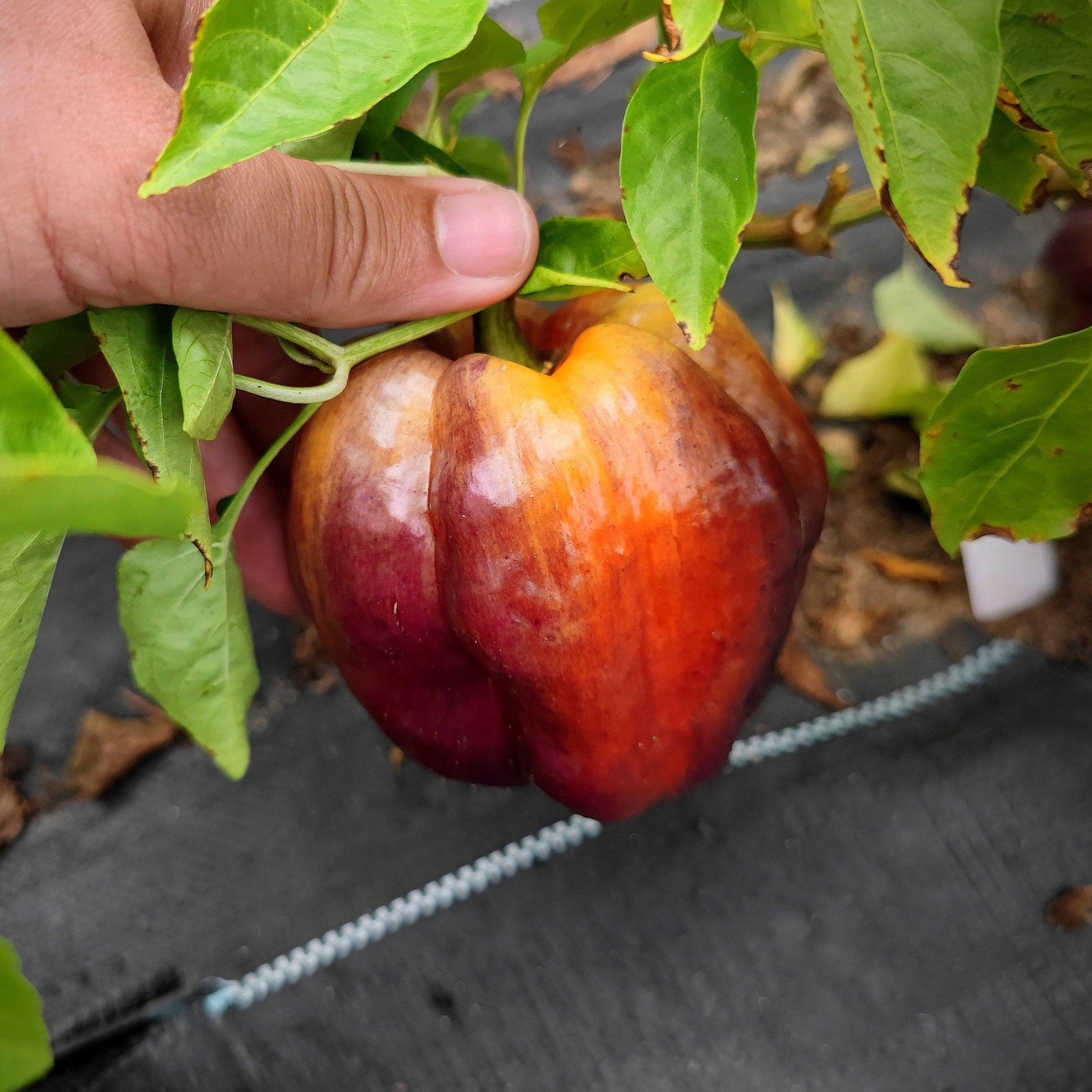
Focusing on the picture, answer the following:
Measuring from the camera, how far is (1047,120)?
1.36 ft

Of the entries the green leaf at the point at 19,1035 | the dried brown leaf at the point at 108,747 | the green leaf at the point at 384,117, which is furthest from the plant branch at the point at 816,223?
the dried brown leaf at the point at 108,747

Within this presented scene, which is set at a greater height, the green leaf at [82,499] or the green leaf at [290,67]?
the green leaf at [290,67]

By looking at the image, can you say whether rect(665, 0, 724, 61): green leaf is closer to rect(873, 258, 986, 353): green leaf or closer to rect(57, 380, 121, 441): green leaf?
rect(57, 380, 121, 441): green leaf

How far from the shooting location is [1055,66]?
404 mm

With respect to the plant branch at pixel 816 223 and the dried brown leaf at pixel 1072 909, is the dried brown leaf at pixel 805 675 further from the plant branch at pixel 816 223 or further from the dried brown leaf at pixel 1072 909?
the plant branch at pixel 816 223

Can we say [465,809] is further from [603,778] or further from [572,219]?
[572,219]

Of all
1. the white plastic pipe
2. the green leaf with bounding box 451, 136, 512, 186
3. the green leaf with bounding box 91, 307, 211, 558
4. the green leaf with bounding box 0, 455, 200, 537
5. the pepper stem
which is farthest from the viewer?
the white plastic pipe

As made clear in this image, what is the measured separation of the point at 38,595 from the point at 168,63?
0.31 meters

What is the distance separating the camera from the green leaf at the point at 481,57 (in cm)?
53

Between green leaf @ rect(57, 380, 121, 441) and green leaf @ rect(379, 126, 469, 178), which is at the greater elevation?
green leaf @ rect(379, 126, 469, 178)

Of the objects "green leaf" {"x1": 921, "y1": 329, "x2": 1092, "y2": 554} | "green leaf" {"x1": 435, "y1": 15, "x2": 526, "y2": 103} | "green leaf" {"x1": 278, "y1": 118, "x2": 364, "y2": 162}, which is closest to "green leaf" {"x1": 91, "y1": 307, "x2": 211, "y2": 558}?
"green leaf" {"x1": 278, "y1": 118, "x2": 364, "y2": 162}

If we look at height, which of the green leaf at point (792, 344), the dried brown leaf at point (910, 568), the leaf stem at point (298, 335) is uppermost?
the leaf stem at point (298, 335)

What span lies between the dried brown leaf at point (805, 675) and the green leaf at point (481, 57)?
55cm

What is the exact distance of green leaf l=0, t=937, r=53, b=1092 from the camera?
390mm
